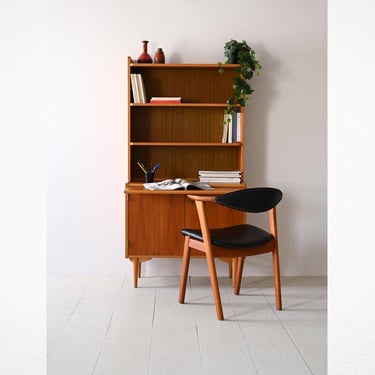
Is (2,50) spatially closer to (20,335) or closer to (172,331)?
(20,335)

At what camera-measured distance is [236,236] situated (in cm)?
357

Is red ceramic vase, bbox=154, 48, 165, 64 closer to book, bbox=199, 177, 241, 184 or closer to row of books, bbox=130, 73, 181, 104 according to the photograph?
row of books, bbox=130, 73, 181, 104

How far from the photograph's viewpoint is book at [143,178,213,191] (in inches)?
156

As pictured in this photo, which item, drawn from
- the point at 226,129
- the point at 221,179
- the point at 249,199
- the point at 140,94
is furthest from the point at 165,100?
the point at 249,199

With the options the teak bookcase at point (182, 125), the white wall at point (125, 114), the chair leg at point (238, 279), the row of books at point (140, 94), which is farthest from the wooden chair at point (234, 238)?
the row of books at point (140, 94)

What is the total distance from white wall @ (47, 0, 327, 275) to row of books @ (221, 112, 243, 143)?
21 cm

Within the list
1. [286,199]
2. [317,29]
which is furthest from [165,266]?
[317,29]

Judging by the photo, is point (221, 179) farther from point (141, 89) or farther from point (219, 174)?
point (141, 89)

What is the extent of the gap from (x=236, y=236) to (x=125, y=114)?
1496 mm

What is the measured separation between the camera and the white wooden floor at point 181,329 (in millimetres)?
2602

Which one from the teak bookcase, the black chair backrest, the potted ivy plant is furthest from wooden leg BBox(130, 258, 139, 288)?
the potted ivy plant
